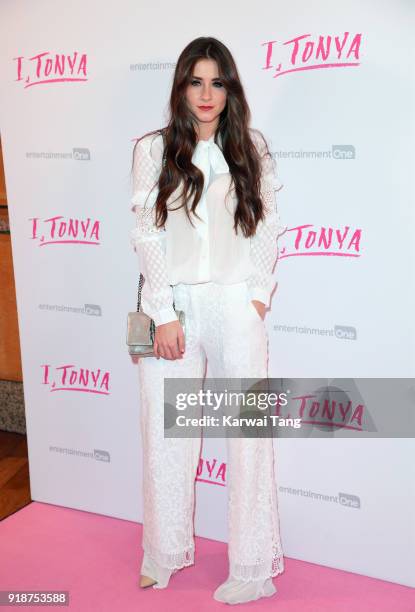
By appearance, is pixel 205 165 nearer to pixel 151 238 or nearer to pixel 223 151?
pixel 223 151

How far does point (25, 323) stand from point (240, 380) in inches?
49.2

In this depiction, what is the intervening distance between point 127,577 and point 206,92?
184cm

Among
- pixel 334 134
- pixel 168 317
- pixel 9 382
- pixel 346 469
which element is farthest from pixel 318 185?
pixel 9 382

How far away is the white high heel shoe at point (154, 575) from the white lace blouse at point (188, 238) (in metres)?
0.98

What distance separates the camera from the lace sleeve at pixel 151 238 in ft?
8.14

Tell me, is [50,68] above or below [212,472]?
above

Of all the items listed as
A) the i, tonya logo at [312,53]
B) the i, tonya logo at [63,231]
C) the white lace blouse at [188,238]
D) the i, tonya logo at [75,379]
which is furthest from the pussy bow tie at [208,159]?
the i, tonya logo at [75,379]

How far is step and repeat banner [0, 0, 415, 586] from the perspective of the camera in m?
2.56

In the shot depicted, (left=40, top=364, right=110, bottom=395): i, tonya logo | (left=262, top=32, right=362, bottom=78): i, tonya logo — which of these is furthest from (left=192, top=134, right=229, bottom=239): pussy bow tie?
(left=40, top=364, right=110, bottom=395): i, tonya logo

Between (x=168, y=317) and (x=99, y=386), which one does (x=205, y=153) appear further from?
(x=99, y=386)

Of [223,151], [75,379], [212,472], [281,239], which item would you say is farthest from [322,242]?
A: [75,379]

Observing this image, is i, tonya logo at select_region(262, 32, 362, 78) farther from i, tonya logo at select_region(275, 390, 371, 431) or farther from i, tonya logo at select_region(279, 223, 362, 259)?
i, tonya logo at select_region(275, 390, 371, 431)

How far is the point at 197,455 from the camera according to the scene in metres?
2.75

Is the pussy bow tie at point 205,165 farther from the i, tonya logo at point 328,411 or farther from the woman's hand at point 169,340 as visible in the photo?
the i, tonya logo at point 328,411
